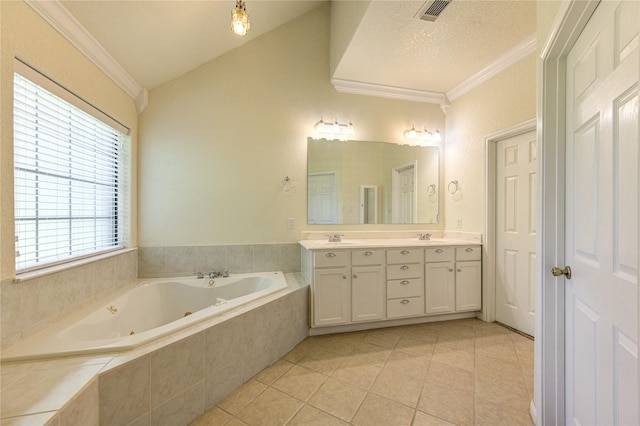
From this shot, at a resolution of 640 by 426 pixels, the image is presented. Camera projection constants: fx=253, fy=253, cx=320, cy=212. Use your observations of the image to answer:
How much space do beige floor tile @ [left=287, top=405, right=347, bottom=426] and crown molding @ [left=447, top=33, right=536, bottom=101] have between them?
3176 millimetres

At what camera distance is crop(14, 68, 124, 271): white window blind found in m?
1.34

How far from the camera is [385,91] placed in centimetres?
301

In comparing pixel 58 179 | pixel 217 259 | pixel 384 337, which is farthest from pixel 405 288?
pixel 58 179

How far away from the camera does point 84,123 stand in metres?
1.82

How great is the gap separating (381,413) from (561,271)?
1196mm

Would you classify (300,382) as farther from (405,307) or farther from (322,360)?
(405,307)

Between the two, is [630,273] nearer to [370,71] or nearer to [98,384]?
[98,384]

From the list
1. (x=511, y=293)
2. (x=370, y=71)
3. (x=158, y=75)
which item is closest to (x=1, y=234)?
(x=158, y=75)

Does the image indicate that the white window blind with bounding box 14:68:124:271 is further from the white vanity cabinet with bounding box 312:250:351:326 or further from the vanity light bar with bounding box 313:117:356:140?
the vanity light bar with bounding box 313:117:356:140

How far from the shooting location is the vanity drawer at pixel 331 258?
2.29m

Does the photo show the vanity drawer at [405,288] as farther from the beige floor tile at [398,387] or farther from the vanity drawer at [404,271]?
the beige floor tile at [398,387]

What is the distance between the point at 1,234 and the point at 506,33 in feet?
11.7

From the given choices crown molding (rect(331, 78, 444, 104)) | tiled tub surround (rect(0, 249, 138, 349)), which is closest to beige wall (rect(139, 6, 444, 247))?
crown molding (rect(331, 78, 444, 104))

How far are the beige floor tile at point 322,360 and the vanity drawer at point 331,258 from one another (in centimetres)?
70
